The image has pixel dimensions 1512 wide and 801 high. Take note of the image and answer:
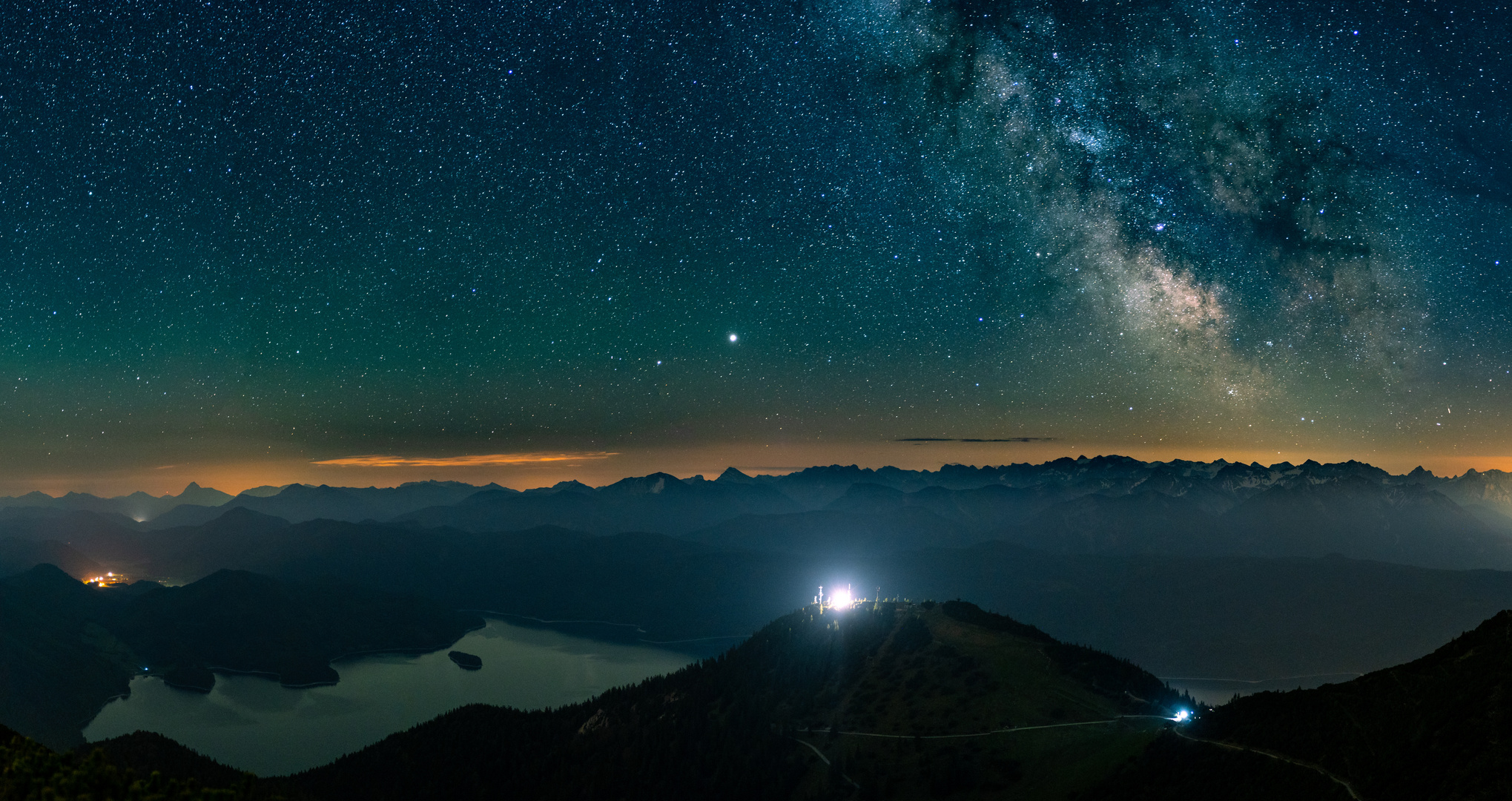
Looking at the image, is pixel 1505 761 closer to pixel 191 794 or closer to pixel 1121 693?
pixel 1121 693

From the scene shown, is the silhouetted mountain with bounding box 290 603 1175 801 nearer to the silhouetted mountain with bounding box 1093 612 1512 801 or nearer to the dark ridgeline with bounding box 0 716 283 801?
the silhouetted mountain with bounding box 1093 612 1512 801

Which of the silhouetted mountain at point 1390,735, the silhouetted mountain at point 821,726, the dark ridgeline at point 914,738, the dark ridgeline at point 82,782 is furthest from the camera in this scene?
the silhouetted mountain at point 821,726

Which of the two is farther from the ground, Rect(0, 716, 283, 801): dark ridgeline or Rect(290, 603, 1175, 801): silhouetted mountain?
Rect(0, 716, 283, 801): dark ridgeline

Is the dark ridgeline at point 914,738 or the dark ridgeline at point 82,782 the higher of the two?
the dark ridgeline at point 82,782

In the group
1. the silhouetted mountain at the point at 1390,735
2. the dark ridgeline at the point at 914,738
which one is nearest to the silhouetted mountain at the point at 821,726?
the dark ridgeline at the point at 914,738

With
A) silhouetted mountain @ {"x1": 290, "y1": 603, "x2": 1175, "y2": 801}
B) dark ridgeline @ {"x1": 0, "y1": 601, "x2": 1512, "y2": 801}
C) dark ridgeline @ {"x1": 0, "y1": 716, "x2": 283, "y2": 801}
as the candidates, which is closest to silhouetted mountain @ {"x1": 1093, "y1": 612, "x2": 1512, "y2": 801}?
dark ridgeline @ {"x1": 0, "y1": 601, "x2": 1512, "y2": 801}

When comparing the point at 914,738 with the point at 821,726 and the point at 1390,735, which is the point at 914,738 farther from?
the point at 1390,735

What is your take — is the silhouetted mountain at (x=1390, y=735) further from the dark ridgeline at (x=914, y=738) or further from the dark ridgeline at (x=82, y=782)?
the dark ridgeline at (x=82, y=782)

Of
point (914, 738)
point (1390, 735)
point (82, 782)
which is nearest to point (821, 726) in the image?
point (914, 738)
